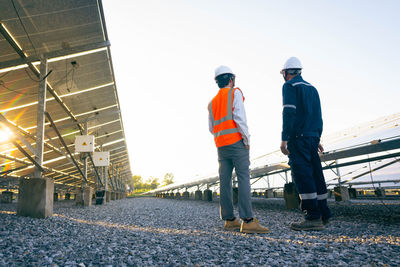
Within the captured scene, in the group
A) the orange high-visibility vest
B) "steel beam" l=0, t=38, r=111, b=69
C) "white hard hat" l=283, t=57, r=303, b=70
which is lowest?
the orange high-visibility vest

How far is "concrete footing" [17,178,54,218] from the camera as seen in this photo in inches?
183

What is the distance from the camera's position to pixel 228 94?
332cm

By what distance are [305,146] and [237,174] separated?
3.16 ft

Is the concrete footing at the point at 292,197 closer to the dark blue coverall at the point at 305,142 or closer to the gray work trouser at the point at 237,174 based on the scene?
the dark blue coverall at the point at 305,142

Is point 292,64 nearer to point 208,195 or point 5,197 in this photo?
point 208,195

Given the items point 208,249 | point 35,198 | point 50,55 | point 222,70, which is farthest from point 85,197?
point 208,249

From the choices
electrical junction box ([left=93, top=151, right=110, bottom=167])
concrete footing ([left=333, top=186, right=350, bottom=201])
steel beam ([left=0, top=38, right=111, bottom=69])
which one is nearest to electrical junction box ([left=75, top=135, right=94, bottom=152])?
electrical junction box ([left=93, top=151, right=110, bottom=167])

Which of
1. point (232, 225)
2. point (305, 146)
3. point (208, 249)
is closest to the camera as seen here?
point (208, 249)

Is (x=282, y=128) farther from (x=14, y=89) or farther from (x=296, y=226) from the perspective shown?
(x=14, y=89)

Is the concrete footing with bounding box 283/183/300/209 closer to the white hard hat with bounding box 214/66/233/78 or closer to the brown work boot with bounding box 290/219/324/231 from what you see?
the brown work boot with bounding box 290/219/324/231

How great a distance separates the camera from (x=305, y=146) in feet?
10.2

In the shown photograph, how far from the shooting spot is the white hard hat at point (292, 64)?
11.4 feet

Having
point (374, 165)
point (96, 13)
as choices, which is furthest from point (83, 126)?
point (374, 165)

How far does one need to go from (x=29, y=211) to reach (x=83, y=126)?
898 cm
